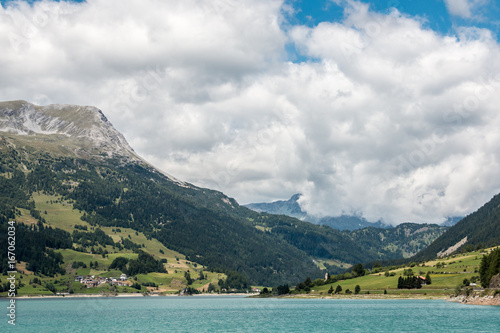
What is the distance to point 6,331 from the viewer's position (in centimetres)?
9844

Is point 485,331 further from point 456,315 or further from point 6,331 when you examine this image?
point 6,331

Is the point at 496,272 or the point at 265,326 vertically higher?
the point at 496,272

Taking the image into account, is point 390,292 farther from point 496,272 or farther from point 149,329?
point 149,329

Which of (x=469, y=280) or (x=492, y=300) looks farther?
(x=469, y=280)

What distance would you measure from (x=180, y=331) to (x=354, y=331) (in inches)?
1403

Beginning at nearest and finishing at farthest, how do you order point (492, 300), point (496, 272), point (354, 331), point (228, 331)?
point (354, 331), point (228, 331), point (492, 300), point (496, 272)

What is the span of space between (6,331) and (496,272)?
136 m

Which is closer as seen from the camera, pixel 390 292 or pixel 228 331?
pixel 228 331

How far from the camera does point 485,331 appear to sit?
76.8 meters

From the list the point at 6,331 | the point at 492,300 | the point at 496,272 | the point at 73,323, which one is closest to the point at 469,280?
the point at 496,272

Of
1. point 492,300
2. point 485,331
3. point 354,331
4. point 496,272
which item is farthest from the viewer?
point 496,272

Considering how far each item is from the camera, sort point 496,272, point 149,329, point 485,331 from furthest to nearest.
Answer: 1. point 496,272
2. point 149,329
3. point 485,331

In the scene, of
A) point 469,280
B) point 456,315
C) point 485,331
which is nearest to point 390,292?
point 469,280

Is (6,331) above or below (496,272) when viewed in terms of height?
below
